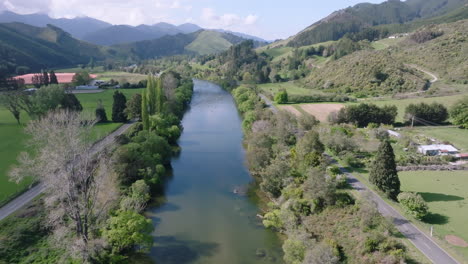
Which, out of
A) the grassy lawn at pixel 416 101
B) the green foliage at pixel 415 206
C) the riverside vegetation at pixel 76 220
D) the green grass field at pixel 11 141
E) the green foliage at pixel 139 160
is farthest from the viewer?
the grassy lawn at pixel 416 101

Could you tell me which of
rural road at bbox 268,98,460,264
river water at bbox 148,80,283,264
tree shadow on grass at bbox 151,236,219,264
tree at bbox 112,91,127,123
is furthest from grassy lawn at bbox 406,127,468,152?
tree at bbox 112,91,127,123

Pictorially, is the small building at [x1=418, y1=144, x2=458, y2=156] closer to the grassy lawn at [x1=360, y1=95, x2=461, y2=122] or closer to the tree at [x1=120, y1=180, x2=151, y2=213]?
the grassy lawn at [x1=360, y1=95, x2=461, y2=122]

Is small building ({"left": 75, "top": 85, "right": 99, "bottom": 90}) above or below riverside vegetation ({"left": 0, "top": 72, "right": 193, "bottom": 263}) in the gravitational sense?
above

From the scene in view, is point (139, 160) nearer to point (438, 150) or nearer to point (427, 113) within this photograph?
point (438, 150)

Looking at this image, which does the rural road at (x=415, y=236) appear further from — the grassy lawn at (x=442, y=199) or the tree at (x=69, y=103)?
the tree at (x=69, y=103)

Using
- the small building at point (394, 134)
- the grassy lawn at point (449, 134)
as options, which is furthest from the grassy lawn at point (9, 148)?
the grassy lawn at point (449, 134)

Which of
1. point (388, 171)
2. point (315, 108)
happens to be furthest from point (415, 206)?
point (315, 108)
